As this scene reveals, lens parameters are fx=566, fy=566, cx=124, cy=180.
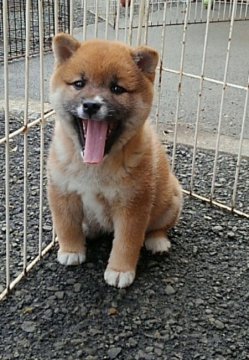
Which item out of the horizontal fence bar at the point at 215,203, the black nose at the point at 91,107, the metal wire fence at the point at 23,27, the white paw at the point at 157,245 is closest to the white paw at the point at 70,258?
the white paw at the point at 157,245

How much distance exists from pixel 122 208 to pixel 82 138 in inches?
11.1

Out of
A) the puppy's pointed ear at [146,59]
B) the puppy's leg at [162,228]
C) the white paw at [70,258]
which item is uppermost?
the puppy's pointed ear at [146,59]

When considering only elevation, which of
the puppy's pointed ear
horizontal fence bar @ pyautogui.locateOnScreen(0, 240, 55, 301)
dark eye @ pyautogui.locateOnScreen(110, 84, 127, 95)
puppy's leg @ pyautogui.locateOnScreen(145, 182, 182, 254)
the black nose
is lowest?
horizontal fence bar @ pyautogui.locateOnScreen(0, 240, 55, 301)

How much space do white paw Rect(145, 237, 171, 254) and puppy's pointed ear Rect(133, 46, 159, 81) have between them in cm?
66

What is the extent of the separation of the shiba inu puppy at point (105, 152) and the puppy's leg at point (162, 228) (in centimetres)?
8

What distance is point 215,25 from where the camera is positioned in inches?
289

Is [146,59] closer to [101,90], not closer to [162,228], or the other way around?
[101,90]

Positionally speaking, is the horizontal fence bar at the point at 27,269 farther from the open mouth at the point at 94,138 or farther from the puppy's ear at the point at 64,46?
the puppy's ear at the point at 64,46

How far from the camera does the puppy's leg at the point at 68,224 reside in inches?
79.0

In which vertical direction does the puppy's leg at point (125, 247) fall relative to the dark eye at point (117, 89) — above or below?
below

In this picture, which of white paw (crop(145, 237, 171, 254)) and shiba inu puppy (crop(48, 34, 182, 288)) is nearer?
shiba inu puppy (crop(48, 34, 182, 288))

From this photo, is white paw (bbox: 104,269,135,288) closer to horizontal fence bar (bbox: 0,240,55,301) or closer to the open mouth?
horizontal fence bar (bbox: 0,240,55,301)

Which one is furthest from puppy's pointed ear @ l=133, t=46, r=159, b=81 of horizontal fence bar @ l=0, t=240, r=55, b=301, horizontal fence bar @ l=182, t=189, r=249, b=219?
horizontal fence bar @ l=182, t=189, r=249, b=219

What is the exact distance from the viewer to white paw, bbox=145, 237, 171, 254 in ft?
7.27
